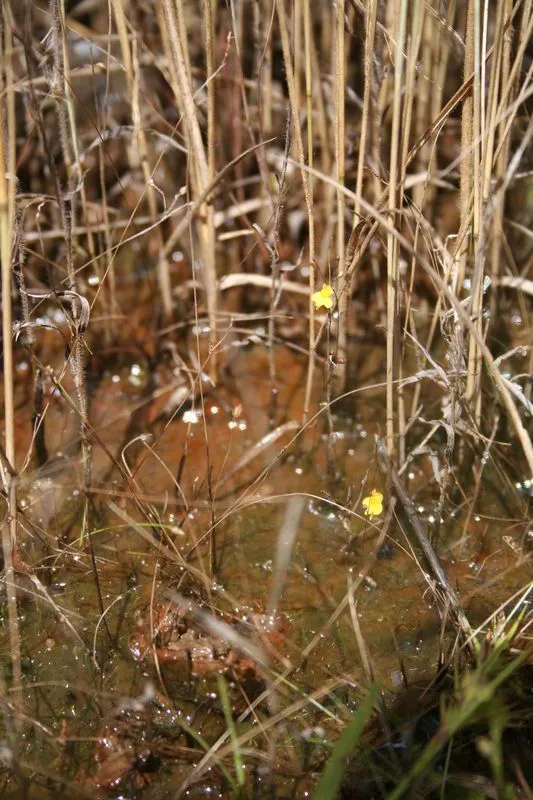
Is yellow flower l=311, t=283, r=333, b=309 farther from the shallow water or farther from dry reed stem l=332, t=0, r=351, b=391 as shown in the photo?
the shallow water

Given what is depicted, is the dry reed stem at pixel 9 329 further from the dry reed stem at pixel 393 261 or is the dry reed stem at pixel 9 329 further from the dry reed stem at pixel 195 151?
the dry reed stem at pixel 393 261

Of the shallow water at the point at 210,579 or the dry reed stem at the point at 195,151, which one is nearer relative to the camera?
the shallow water at the point at 210,579

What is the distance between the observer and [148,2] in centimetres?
Result: 187

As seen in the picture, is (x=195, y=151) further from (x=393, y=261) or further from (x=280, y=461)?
(x=280, y=461)

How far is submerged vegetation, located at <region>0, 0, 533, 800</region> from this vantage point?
1137 millimetres

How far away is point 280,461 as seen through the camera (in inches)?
63.9

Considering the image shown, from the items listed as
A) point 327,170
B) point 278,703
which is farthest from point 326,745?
point 327,170

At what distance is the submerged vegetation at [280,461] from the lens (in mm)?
1137

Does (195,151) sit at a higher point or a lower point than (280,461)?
higher

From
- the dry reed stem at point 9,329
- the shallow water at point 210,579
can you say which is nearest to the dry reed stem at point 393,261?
the shallow water at point 210,579

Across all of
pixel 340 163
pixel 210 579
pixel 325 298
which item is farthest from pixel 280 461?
pixel 340 163

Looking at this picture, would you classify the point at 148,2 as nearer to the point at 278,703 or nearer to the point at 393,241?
the point at 393,241

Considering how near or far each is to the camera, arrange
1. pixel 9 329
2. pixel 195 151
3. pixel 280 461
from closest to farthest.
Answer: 1. pixel 9 329
2. pixel 195 151
3. pixel 280 461

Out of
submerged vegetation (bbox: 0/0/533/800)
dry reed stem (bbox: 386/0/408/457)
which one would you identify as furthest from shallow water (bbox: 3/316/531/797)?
dry reed stem (bbox: 386/0/408/457)
